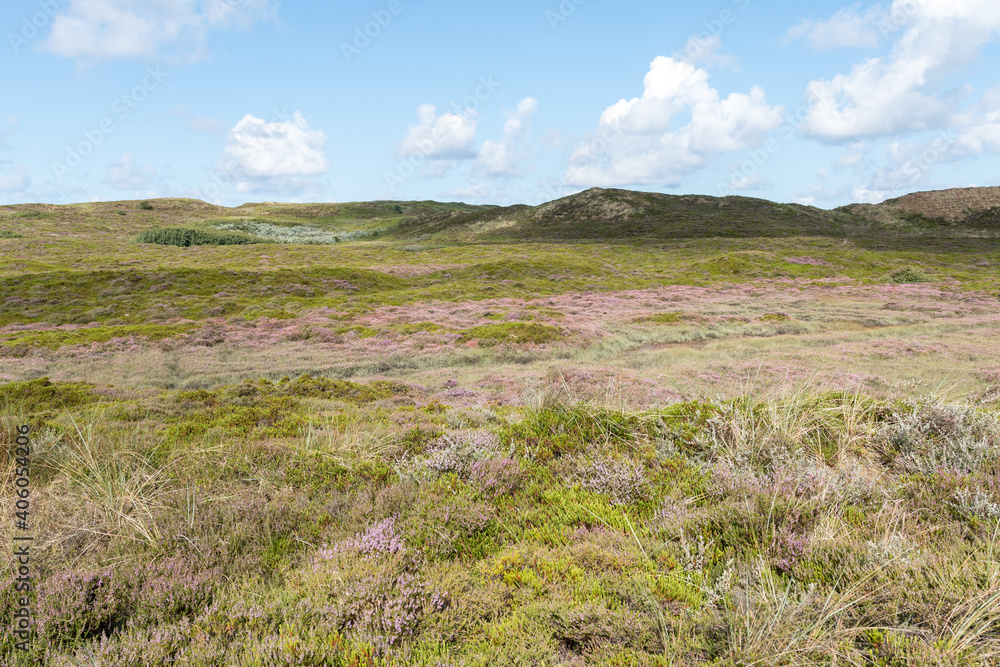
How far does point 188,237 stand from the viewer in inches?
3457

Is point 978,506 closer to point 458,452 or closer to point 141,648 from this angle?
point 458,452

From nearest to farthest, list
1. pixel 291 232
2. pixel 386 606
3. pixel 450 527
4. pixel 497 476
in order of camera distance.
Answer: pixel 386 606 < pixel 450 527 < pixel 497 476 < pixel 291 232

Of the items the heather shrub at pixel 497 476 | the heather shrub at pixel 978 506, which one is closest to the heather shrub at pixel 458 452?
the heather shrub at pixel 497 476

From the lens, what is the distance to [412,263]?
207ft

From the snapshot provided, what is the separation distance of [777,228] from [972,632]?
100.0 m

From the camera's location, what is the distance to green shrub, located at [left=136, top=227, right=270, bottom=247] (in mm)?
85500

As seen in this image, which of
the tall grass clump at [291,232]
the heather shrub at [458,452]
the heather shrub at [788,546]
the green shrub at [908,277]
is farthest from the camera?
the tall grass clump at [291,232]

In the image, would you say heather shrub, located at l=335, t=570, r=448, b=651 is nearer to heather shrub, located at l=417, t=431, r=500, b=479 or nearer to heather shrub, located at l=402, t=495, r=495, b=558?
heather shrub, located at l=402, t=495, r=495, b=558

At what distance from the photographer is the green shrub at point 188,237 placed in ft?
281

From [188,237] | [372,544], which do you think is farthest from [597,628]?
[188,237]

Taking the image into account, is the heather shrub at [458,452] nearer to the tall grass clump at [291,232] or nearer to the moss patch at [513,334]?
the moss patch at [513,334]

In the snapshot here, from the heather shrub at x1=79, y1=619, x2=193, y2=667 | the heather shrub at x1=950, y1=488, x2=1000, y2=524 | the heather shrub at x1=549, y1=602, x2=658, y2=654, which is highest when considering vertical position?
the heather shrub at x1=950, y1=488, x2=1000, y2=524

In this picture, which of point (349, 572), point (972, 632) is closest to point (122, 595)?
point (349, 572)

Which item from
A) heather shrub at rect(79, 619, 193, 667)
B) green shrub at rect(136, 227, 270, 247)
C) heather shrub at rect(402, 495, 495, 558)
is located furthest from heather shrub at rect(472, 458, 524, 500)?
green shrub at rect(136, 227, 270, 247)
